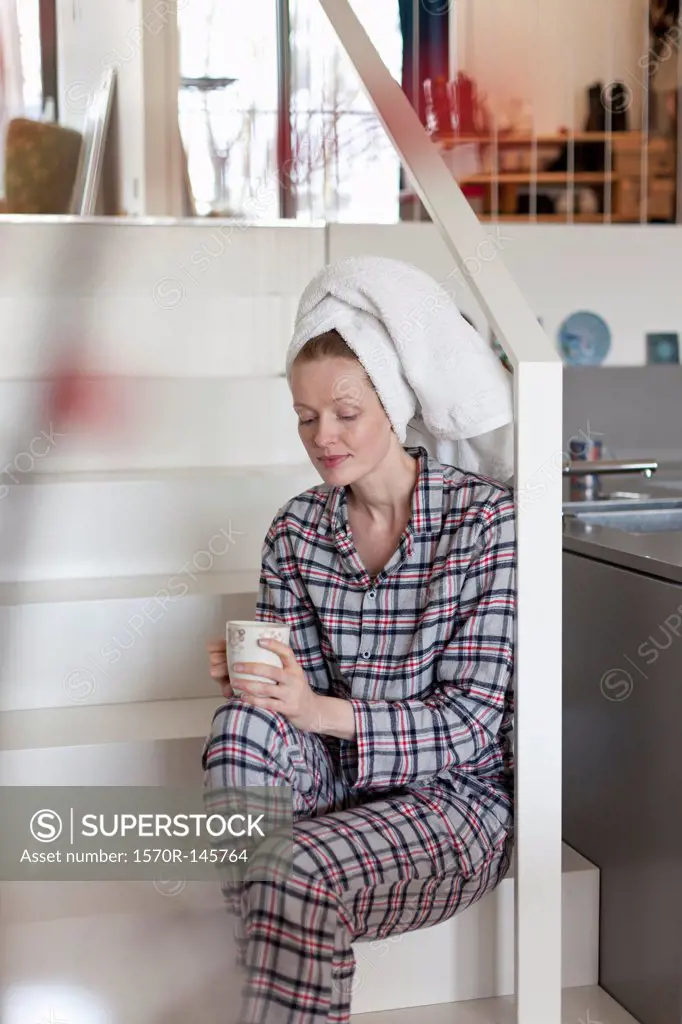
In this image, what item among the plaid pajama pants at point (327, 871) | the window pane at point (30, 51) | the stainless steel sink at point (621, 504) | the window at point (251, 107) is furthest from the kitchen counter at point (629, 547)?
the window pane at point (30, 51)

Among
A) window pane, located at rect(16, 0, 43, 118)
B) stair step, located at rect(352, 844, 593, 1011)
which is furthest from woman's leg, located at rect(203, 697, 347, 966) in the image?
window pane, located at rect(16, 0, 43, 118)

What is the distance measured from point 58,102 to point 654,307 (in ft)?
5.98

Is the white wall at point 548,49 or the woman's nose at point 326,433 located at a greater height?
the white wall at point 548,49

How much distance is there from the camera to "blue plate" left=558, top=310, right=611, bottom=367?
11.1 feet

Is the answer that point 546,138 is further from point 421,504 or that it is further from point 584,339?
point 421,504

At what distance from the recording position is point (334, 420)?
1.69m

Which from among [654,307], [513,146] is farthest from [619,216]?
[654,307]

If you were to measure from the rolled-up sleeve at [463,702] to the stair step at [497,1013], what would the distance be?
1.62 feet

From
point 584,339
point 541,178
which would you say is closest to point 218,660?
point 584,339

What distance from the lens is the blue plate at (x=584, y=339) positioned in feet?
11.1

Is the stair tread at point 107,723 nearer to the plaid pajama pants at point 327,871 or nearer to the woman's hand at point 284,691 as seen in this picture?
the plaid pajama pants at point 327,871

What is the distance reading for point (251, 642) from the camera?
4.90ft

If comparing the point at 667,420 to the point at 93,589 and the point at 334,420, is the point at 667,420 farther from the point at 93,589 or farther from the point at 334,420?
the point at 334,420

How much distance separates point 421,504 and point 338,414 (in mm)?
176
